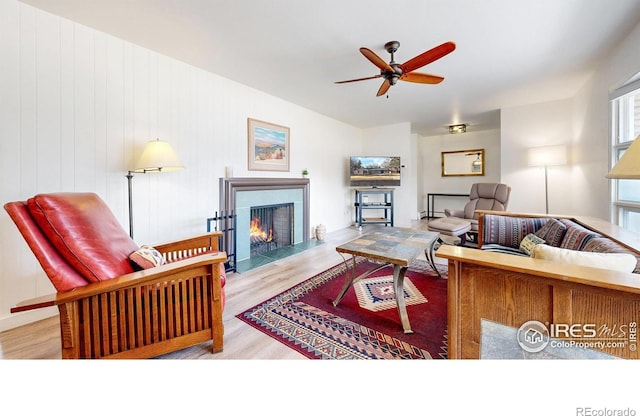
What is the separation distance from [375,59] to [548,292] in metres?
2.08

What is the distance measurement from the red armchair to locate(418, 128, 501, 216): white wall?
6.77 m

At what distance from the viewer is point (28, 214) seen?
1142 mm

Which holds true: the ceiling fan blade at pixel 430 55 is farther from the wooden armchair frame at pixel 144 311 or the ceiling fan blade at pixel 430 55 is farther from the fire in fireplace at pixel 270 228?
the fire in fireplace at pixel 270 228

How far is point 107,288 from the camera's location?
115cm

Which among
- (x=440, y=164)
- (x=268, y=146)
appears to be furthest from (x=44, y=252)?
(x=440, y=164)

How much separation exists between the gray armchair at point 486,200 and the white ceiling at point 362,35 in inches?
59.4

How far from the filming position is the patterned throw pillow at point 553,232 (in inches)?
73.7

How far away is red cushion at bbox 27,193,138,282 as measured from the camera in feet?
3.77

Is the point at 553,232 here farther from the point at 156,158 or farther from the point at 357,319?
the point at 156,158

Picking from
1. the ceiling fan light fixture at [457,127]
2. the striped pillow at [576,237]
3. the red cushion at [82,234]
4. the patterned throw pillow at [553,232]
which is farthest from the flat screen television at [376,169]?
the red cushion at [82,234]

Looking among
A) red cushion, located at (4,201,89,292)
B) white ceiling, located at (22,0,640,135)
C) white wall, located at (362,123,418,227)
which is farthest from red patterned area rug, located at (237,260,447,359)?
white wall, located at (362,123,418,227)

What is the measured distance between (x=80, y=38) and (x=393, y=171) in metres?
5.06

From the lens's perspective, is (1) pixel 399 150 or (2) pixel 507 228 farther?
(1) pixel 399 150
